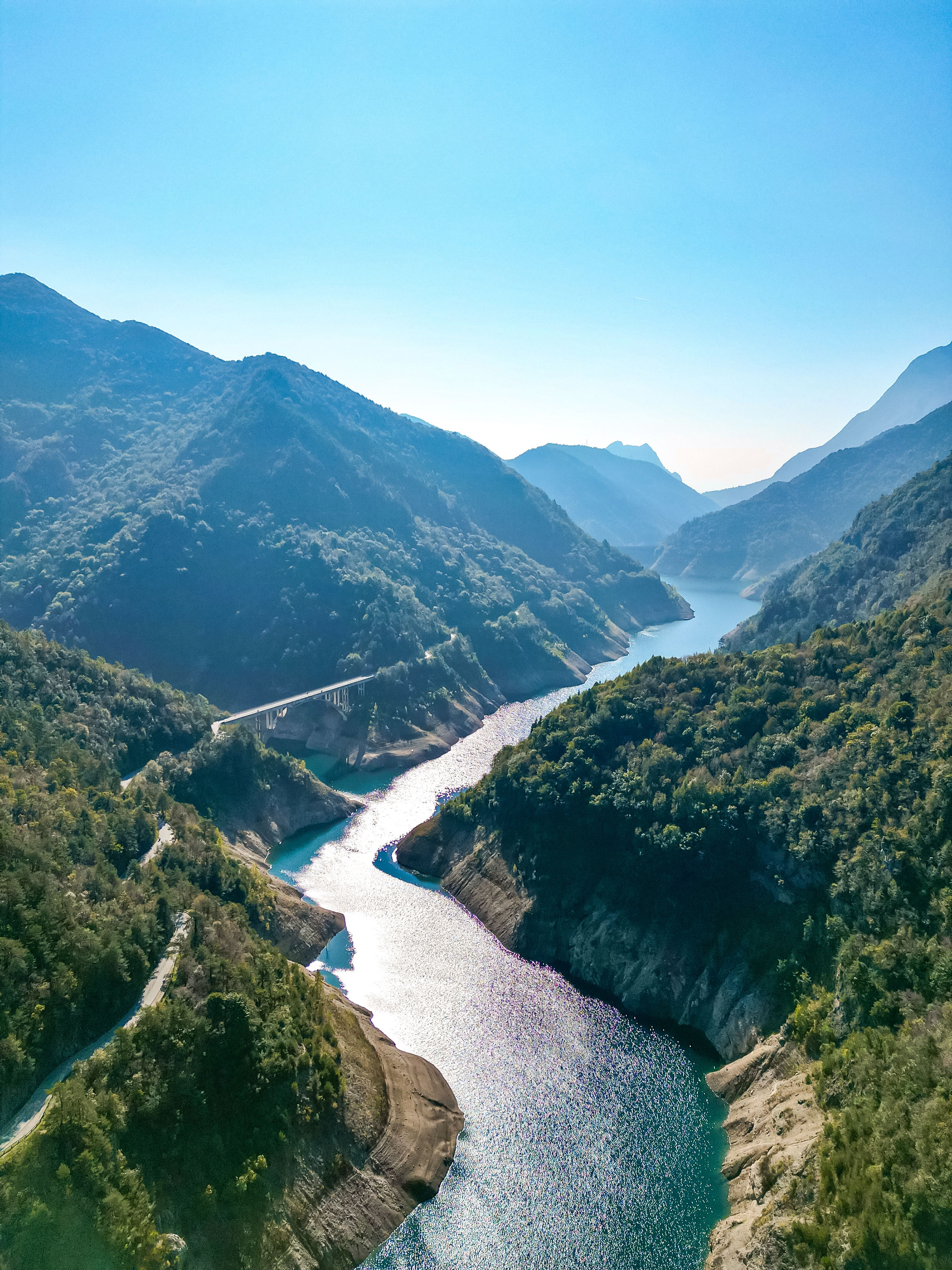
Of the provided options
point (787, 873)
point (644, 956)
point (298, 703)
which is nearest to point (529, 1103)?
point (644, 956)

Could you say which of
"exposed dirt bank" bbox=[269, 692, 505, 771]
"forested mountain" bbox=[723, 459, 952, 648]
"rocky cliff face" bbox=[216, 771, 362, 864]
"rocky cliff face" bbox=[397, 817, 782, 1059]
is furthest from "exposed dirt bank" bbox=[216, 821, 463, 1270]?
"forested mountain" bbox=[723, 459, 952, 648]

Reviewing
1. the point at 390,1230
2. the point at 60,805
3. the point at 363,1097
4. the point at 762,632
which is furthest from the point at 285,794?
the point at 762,632

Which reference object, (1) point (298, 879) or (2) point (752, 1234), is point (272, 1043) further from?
(1) point (298, 879)

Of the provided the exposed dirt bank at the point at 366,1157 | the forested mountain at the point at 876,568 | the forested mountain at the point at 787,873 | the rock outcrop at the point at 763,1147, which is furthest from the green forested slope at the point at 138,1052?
the forested mountain at the point at 876,568

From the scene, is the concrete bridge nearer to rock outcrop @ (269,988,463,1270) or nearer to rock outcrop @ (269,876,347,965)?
rock outcrop @ (269,876,347,965)

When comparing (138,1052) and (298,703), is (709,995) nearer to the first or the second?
(138,1052)
